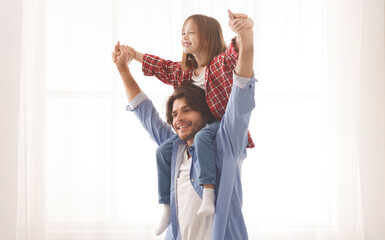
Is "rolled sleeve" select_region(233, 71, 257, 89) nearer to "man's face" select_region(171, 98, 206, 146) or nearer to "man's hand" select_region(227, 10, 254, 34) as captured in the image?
"man's hand" select_region(227, 10, 254, 34)

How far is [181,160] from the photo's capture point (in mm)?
1409

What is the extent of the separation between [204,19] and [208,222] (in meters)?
0.63

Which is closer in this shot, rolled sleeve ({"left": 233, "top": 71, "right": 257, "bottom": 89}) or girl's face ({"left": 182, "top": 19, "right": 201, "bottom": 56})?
rolled sleeve ({"left": 233, "top": 71, "right": 257, "bottom": 89})

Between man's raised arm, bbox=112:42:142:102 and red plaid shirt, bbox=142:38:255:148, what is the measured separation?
2.4 inches

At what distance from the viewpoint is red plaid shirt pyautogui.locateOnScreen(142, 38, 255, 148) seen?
50.5 inches
